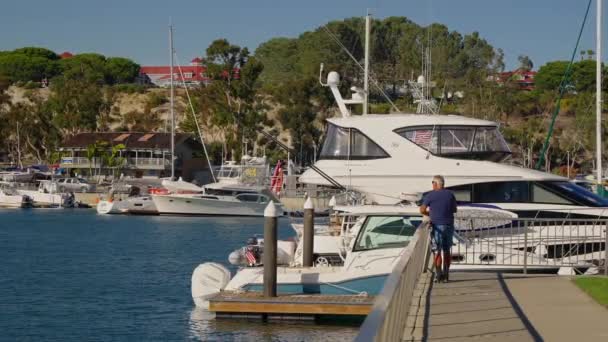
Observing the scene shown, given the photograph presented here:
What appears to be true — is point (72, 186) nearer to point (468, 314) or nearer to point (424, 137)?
point (424, 137)

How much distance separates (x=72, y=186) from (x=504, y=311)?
94468 millimetres

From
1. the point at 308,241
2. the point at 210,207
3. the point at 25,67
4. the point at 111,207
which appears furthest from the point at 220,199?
the point at 25,67

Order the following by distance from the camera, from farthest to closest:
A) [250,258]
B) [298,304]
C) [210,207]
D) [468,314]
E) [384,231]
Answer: [210,207] → [250,258] → [384,231] → [298,304] → [468,314]

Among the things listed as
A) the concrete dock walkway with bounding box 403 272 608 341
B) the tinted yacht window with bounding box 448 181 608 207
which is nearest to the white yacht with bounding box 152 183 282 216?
the tinted yacht window with bounding box 448 181 608 207

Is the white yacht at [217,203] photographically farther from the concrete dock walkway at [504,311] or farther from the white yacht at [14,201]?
the concrete dock walkway at [504,311]

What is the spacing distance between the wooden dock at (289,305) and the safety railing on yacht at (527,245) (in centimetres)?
248

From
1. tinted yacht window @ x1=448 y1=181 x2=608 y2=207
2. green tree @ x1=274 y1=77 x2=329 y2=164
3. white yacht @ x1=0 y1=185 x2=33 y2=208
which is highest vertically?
green tree @ x1=274 y1=77 x2=329 y2=164

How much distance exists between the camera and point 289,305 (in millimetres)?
25453

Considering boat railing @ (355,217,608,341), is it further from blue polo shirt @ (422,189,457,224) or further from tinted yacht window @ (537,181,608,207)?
blue polo shirt @ (422,189,457,224)

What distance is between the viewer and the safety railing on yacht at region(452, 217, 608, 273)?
79.7 ft

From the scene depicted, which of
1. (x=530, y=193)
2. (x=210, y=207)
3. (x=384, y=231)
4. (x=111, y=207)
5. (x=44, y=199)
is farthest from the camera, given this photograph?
(x=44, y=199)

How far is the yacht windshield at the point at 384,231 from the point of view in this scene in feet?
84.0

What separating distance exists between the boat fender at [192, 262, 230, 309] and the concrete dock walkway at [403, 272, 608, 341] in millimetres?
8356

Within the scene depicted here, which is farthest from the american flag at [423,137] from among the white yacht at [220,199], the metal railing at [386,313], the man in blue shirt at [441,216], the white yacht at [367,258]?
the white yacht at [220,199]
